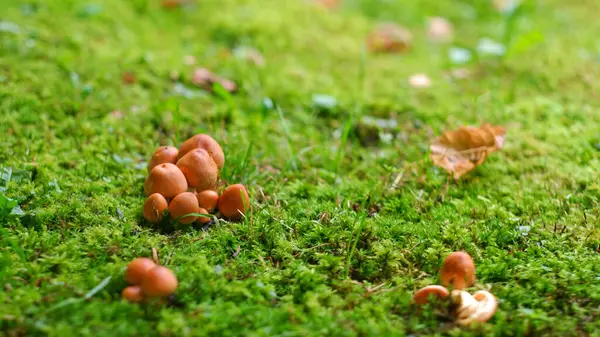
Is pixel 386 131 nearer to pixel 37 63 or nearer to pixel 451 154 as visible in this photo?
pixel 451 154

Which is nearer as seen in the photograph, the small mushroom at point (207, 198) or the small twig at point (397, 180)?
the small mushroom at point (207, 198)

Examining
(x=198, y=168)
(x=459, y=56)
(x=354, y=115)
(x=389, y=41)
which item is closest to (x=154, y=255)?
(x=198, y=168)

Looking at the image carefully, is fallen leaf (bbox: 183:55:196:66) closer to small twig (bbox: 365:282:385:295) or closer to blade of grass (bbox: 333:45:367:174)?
blade of grass (bbox: 333:45:367:174)

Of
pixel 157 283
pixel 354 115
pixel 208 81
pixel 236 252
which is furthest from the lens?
pixel 208 81

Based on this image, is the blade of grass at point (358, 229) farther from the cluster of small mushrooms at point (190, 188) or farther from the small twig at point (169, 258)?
the small twig at point (169, 258)

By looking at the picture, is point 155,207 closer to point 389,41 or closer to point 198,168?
point 198,168

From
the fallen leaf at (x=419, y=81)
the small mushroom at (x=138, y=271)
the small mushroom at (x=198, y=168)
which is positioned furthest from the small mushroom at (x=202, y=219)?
the fallen leaf at (x=419, y=81)
